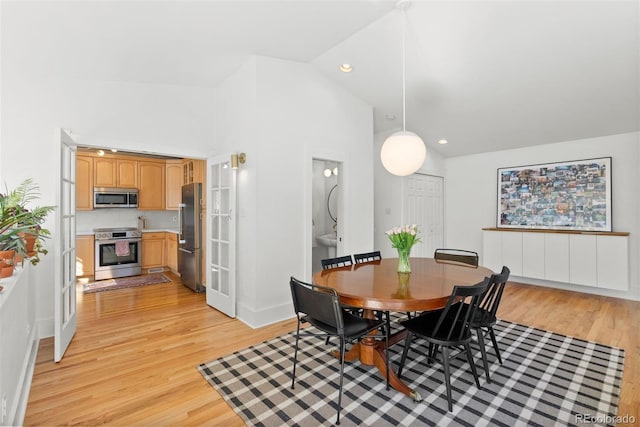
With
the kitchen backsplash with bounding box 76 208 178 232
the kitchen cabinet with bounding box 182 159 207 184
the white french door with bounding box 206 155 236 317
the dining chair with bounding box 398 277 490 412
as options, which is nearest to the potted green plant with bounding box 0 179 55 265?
the white french door with bounding box 206 155 236 317

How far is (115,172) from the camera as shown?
5.42 metres

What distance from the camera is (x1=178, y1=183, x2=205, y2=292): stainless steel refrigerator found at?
454cm

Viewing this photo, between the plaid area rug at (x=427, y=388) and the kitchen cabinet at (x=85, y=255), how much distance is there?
4046 mm

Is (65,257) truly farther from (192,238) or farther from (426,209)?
(426,209)

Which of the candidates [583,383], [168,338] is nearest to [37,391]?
[168,338]

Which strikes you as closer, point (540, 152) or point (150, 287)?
point (150, 287)

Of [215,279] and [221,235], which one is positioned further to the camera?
[215,279]

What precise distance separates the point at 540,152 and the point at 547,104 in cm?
150

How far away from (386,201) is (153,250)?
14.9 ft

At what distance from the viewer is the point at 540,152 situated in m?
5.08

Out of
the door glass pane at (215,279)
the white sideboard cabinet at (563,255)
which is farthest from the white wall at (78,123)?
the white sideboard cabinet at (563,255)

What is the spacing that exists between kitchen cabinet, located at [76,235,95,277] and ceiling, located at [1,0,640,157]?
121 inches

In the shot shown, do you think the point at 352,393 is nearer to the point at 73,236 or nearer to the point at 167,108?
the point at 73,236

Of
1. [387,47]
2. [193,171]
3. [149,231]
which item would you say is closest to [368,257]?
[387,47]
